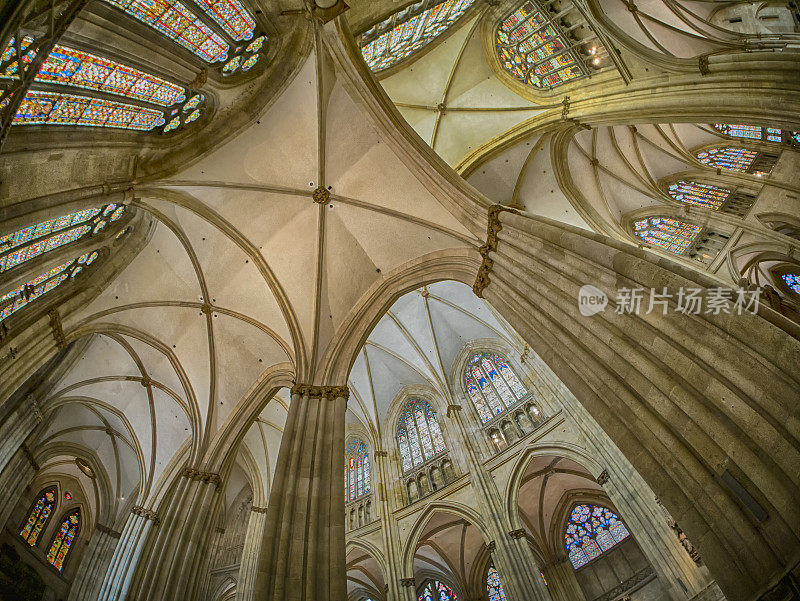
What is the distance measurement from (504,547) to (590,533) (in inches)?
226

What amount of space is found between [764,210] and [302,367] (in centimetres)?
1304

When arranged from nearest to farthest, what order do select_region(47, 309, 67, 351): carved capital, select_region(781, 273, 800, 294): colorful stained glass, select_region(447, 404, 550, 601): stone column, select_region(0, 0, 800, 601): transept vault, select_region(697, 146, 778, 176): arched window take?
1. select_region(0, 0, 800, 601): transept vault
2. select_region(47, 309, 67, 351): carved capital
3. select_region(447, 404, 550, 601): stone column
4. select_region(697, 146, 778, 176): arched window
5. select_region(781, 273, 800, 294): colorful stained glass

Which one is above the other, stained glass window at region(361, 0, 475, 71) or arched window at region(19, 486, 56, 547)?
stained glass window at region(361, 0, 475, 71)

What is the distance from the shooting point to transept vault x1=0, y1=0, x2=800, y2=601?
482 cm

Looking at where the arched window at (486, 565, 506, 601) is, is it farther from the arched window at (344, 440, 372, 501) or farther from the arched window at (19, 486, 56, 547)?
the arched window at (19, 486, 56, 547)

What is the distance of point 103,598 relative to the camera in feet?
29.2

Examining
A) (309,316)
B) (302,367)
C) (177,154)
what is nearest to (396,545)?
(302,367)

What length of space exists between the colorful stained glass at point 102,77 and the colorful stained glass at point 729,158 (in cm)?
1485

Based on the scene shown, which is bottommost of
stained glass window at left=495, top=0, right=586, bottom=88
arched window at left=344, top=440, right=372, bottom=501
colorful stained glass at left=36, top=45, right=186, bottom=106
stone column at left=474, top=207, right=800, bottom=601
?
stone column at left=474, top=207, right=800, bottom=601

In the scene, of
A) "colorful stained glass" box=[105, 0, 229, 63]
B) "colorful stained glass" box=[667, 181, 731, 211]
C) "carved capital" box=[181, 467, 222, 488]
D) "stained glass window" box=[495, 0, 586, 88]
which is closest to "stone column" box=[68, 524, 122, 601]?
"carved capital" box=[181, 467, 222, 488]

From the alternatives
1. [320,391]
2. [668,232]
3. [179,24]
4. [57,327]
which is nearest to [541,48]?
[668,232]

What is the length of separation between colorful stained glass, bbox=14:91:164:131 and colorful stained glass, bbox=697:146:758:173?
50.0ft

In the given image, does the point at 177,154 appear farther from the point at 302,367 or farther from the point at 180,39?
the point at 302,367

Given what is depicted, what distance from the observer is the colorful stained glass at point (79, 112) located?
5629 mm
